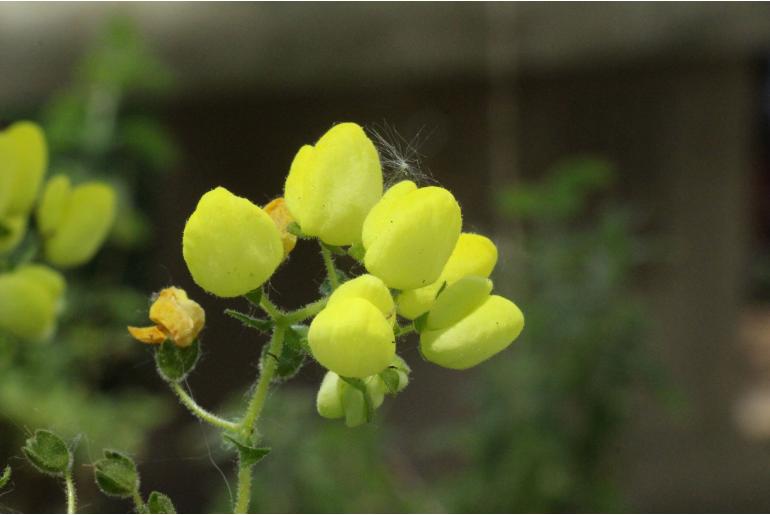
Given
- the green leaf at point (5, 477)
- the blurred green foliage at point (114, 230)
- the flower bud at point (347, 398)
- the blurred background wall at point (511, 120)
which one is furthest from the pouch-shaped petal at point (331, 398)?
the blurred background wall at point (511, 120)

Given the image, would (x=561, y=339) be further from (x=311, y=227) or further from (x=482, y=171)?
(x=311, y=227)

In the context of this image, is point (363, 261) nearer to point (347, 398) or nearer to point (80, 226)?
point (347, 398)

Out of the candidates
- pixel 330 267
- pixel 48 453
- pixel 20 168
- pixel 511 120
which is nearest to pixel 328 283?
pixel 330 267

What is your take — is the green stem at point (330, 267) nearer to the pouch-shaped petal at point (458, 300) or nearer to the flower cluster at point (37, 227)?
the pouch-shaped petal at point (458, 300)

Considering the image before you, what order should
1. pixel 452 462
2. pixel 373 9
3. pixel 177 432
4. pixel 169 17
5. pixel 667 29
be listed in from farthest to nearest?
1. pixel 452 462
2. pixel 177 432
3. pixel 667 29
4. pixel 373 9
5. pixel 169 17

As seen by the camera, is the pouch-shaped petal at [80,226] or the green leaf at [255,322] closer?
the green leaf at [255,322]

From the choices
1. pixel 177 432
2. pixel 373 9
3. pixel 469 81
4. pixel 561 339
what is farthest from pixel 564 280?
pixel 177 432
